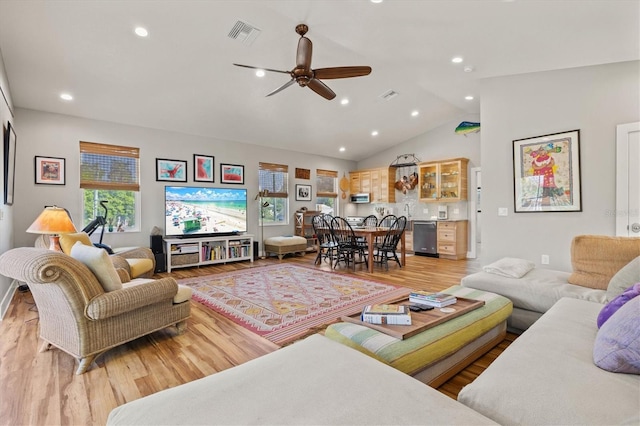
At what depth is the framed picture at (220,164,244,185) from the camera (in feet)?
21.4

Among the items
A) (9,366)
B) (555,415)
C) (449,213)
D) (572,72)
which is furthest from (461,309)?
(449,213)

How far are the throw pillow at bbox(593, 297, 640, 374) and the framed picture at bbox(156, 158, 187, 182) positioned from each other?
20.1 ft

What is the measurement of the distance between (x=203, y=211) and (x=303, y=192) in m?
2.70

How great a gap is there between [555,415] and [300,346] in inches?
39.3

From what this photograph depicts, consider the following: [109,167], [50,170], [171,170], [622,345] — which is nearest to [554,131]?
[622,345]

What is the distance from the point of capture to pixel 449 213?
741 cm

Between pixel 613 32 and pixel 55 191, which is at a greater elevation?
pixel 613 32

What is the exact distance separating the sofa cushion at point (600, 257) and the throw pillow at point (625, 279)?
0.48 m

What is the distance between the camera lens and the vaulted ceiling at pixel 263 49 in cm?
299

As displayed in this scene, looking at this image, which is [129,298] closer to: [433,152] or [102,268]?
[102,268]

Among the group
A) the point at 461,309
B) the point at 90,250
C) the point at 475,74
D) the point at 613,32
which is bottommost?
the point at 461,309

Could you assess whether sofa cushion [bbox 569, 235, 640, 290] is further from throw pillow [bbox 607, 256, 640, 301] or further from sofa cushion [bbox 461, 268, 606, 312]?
throw pillow [bbox 607, 256, 640, 301]

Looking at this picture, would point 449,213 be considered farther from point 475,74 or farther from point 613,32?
point 613,32

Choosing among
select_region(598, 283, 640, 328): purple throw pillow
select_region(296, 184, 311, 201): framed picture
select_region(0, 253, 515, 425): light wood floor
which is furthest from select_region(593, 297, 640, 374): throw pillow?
select_region(296, 184, 311, 201): framed picture
